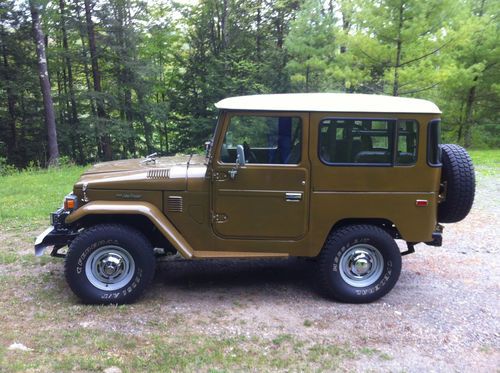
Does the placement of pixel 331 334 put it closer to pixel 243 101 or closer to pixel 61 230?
pixel 243 101

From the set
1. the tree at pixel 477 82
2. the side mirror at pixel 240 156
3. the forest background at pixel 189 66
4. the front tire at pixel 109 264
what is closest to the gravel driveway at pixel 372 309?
the front tire at pixel 109 264

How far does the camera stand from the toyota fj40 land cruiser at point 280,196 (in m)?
4.32

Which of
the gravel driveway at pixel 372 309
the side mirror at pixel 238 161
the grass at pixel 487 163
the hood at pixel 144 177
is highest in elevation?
the side mirror at pixel 238 161

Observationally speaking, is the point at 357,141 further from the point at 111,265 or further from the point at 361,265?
the point at 111,265

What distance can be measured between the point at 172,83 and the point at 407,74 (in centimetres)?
1364

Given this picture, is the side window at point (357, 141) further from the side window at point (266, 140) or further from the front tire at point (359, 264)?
the front tire at point (359, 264)

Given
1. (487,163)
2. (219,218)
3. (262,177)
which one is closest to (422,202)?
(262,177)

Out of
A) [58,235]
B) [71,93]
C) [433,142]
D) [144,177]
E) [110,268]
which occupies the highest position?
[71,93]

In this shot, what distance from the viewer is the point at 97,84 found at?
810 inches

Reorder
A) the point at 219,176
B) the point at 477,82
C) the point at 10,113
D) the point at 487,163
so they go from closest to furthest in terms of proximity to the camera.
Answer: the point at 219,176
the point at 487,163
the point at 10,113
the point at 477,82

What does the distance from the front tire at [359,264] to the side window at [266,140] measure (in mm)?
976

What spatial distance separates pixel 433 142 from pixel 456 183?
0.52m

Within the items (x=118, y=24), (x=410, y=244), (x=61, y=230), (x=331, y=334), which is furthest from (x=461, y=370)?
(x=118, y=24)

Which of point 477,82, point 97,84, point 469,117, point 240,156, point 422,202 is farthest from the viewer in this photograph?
point 469,117
